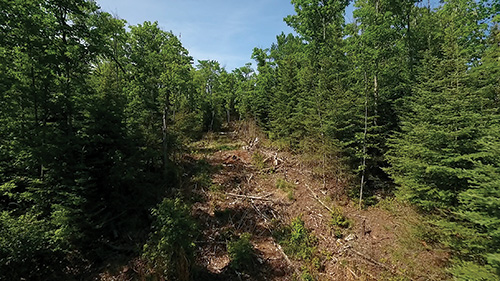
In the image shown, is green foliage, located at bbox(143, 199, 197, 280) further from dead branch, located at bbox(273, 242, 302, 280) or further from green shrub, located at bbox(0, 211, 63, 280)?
dead branch, located at bbox(273, 242, 302, 280)

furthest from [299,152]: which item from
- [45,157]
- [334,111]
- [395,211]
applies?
[45,157]

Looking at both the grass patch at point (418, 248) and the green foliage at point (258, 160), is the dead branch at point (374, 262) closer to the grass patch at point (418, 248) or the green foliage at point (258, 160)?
the grass patch at point (418, 248)

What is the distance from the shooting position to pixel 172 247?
583 centimetres

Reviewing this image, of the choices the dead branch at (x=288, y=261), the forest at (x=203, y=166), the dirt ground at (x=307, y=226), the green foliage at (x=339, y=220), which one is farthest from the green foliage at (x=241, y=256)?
the green foliage at (x=339, y=220)

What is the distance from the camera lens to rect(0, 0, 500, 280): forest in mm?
5715

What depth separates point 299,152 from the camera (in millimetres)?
14172

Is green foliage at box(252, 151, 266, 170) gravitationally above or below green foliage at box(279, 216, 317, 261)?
above

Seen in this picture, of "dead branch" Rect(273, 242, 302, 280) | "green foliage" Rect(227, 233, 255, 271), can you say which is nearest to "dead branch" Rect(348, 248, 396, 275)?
"dead branch" Rect(273, 242, 302, 280)

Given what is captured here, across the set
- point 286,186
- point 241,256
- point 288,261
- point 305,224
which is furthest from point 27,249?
point 286,186

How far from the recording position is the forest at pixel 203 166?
5.71m

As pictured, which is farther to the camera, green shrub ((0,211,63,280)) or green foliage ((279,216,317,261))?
green foliage ((279,216,317,261))

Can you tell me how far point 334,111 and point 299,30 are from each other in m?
8.84

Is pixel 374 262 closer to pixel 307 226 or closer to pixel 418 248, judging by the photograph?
pixel 418 248

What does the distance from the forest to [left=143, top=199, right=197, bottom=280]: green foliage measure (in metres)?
0.04
